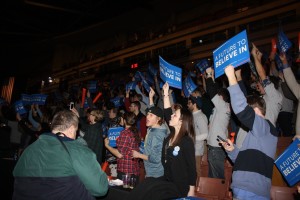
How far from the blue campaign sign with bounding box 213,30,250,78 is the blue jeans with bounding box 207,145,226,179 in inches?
74.8

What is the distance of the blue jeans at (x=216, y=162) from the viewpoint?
4625 mm

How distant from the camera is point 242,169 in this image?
2.59m

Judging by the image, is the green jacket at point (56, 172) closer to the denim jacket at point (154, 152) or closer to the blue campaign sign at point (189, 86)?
the denim jacket at point (154, 152)

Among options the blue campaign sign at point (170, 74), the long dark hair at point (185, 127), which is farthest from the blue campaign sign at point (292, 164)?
the blue campaign sign at point (170, 74)

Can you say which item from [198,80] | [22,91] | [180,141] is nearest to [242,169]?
[180,141]

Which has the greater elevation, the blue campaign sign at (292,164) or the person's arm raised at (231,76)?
the person's arm raised at (231,76)

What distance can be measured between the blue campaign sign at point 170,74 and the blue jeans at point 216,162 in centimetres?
137

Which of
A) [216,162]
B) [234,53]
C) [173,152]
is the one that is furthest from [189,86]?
[173,152]

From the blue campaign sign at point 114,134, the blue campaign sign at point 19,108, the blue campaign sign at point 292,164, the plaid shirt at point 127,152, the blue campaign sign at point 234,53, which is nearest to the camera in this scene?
the blue campaign sign at point 234,53

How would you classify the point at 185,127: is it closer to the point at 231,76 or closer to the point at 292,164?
the point at 231,76

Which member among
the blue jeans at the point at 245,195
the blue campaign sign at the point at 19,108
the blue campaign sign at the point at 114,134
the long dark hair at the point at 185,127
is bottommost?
the blue jeans at the point at 245,195

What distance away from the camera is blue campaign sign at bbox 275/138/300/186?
3.24 m

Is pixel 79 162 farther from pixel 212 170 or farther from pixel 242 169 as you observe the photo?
pixel 212 170

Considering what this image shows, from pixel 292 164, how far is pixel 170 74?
7.70ft
